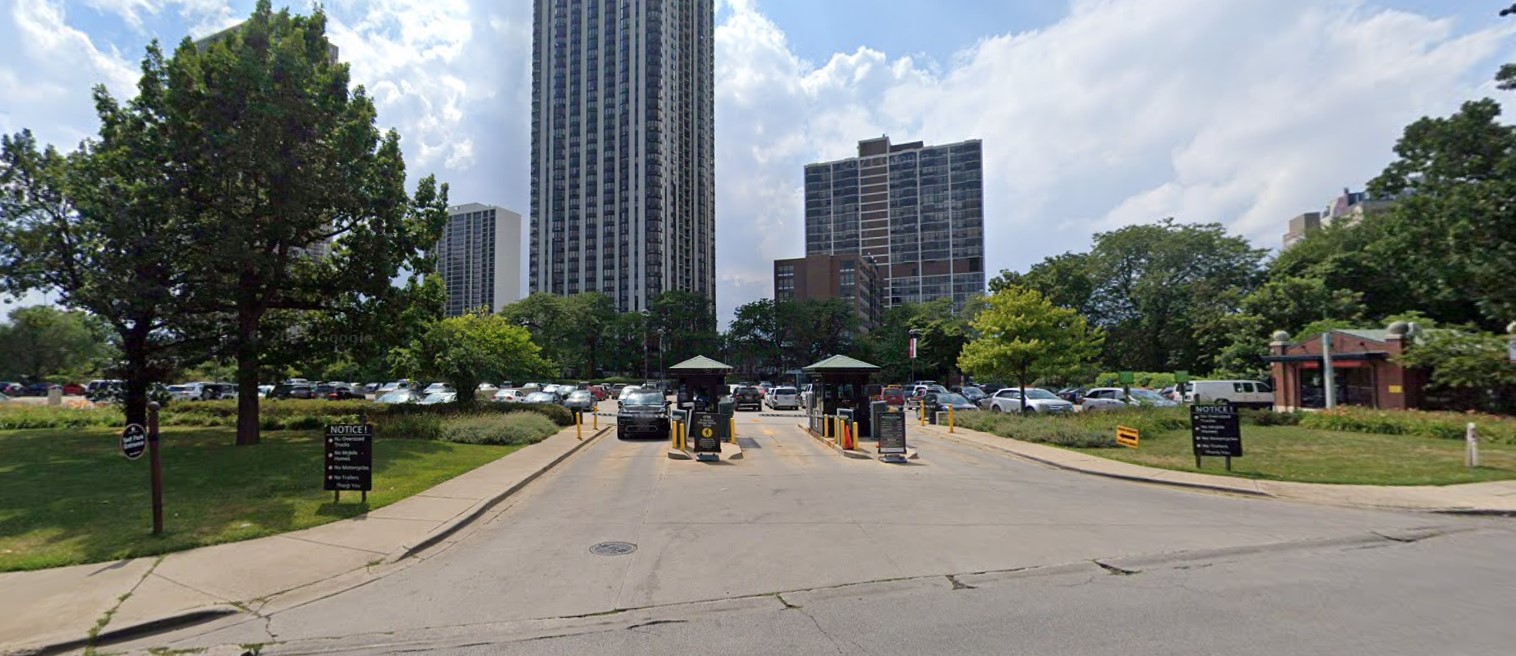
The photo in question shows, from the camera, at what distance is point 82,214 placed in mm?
16141

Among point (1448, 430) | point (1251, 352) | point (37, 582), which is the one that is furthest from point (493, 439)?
point (1251, 352)

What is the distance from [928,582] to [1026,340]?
932 inches

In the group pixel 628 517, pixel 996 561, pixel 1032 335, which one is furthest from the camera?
pixel 1032 335

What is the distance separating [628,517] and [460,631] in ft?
14.4

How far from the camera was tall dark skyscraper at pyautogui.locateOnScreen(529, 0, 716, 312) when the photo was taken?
428 feet

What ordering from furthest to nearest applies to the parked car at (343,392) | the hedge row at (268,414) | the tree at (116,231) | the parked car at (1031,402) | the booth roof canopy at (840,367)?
the parked car at (343,392) → the parked car at (1031,402) → the hedge row at (268,414) → the booth roof canopy at (840,367) → the tree at (116,231)

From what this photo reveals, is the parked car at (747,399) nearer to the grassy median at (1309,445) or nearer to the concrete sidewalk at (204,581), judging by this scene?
the grassy median at (1309,445)

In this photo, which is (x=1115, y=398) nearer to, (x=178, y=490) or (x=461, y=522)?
(x=461, y=522)

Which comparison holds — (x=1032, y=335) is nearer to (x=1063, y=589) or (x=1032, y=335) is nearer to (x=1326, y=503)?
(x=1326, y=503)

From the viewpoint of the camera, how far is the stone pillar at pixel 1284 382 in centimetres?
3444

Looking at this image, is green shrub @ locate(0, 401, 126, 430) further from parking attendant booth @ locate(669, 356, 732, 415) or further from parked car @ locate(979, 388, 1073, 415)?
parked car @ locate(979, 388, 1073, 415)

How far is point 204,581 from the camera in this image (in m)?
6.34

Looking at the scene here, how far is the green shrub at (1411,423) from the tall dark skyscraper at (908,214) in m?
128

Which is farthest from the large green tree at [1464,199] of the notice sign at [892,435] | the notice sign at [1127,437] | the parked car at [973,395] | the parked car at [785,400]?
the parked car at [785,400]
